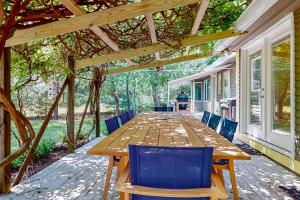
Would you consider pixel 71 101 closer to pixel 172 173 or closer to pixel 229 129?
pixel 229 129

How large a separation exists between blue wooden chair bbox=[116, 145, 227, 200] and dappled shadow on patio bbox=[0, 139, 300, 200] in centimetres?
159

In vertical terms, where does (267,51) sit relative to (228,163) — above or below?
above

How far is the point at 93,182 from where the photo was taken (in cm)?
368

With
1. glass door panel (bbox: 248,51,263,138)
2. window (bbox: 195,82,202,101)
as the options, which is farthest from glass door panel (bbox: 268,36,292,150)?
window (bbox: 195,82,202,101)

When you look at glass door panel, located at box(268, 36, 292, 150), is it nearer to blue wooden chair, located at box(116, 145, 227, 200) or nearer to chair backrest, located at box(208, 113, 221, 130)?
chair backrest, located at box(208, 113, 221, 130)

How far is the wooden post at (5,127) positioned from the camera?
3156 millimetres

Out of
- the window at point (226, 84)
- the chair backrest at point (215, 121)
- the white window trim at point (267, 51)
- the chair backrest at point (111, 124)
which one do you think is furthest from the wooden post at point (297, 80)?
the window at point (226, 84)

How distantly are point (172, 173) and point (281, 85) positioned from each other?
3996 mm

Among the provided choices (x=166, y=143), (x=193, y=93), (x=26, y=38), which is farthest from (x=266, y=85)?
(x=193, y=93)

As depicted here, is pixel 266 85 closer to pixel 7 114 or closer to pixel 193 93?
pixel 7 114

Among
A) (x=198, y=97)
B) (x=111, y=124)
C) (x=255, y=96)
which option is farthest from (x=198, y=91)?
(x=111, y=124)

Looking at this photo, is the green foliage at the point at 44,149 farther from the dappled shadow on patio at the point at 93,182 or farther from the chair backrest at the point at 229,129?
the chair backrest at the point at 229,129

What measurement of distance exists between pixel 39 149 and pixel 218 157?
4641 mm

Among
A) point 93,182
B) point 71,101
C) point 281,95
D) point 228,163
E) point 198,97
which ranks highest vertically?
point 198,97
